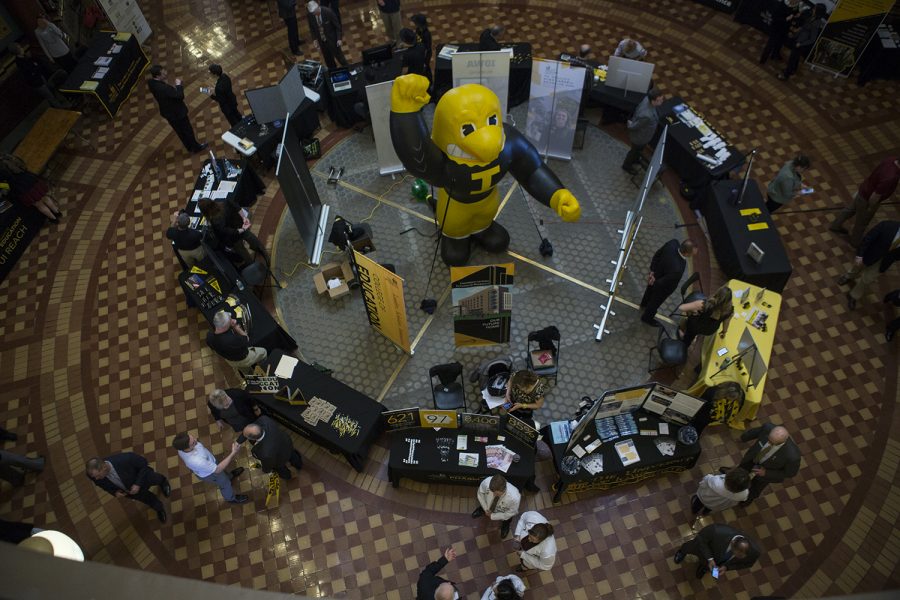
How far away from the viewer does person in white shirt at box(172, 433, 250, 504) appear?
602 cm

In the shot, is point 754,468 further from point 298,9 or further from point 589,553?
point 298,9

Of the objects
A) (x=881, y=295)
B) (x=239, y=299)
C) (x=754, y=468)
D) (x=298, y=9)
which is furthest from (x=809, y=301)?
(x=298, y=9)

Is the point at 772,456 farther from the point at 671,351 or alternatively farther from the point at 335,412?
the point at 335,412

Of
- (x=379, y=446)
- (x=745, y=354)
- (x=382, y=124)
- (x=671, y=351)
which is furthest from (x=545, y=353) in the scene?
(x=382, y=124)

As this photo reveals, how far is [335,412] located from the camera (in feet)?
22.8

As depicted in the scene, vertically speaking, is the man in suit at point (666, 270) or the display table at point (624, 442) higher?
the man in suit at point (666, 270)

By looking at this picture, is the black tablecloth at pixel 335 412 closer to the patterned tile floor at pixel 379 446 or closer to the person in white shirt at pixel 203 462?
the patterned tile floor at pixel 379 446

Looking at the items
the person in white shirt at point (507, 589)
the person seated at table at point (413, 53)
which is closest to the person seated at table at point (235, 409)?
the person in white shirt at point (507, 589)

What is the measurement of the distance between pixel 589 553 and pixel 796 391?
11.8ft

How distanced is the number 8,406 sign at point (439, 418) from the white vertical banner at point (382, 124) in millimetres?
3757

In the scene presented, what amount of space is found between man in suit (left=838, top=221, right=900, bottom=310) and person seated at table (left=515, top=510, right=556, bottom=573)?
18.8ft

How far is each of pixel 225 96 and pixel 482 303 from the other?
597 centimetres

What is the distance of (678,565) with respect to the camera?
655 cm

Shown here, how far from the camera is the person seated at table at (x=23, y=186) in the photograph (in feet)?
28.8
